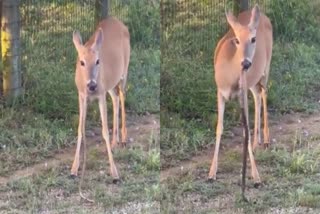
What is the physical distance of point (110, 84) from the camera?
8.77 feet

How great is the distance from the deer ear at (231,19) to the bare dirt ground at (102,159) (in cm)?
45

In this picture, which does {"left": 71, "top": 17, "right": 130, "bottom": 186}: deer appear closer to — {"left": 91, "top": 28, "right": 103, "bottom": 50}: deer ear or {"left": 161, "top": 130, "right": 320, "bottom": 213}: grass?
{"left": 91, "top": 28, "right": 103, "bottom": 50}: deer ear

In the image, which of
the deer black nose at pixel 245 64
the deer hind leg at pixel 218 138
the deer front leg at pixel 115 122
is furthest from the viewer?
the deer front leg at pixel 115 122

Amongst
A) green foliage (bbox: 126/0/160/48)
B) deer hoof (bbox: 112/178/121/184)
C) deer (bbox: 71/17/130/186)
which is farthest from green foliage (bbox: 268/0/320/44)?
deer hoof (bbox: 112/178/121/184)

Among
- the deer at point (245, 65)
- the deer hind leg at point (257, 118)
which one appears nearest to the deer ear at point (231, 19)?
the deer at point (245, 65)

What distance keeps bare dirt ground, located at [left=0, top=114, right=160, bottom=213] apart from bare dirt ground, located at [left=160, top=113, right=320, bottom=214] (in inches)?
5.9

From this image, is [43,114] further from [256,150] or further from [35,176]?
[256,150]

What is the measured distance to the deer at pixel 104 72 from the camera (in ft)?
8.55

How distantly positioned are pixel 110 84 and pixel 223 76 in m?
0.41

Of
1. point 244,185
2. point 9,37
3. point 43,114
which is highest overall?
point 9,37

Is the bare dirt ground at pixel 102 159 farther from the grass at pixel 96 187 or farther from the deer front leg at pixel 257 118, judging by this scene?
the deer front leg at pixel 257 118

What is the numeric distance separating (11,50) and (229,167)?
89 centimetres

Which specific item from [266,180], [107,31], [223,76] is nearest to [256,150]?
[266,180]

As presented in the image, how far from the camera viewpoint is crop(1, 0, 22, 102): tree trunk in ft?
8.66
